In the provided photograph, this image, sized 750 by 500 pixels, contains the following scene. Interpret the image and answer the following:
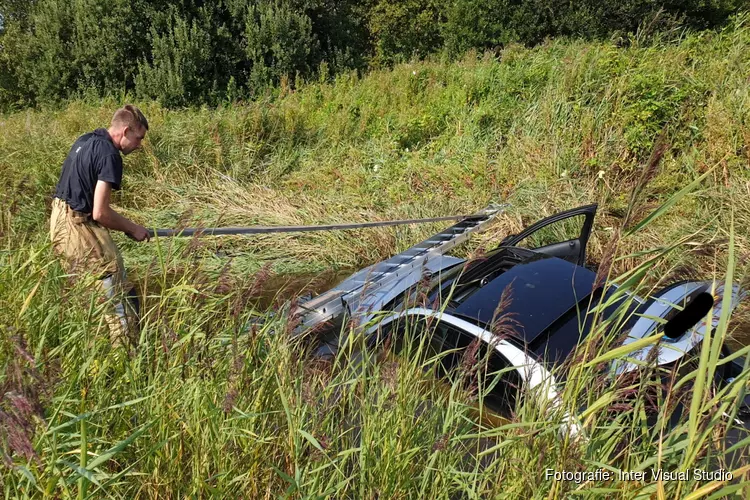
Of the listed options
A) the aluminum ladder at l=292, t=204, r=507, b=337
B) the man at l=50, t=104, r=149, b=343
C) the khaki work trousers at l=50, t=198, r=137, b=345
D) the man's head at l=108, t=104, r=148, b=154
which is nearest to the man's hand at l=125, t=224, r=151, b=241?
the man at l=50, t=104, r=149, b=343

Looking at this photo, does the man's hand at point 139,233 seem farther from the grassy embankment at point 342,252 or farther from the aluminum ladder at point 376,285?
the aluminum ladder at point 376,285

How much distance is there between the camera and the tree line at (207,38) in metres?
13.4

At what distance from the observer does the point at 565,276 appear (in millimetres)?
3215

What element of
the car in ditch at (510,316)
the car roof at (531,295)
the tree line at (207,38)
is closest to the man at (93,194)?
the car in ditch at (510,316)

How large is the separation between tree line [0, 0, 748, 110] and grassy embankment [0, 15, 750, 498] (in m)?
3.42

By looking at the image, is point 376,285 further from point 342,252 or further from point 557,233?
point 557,233

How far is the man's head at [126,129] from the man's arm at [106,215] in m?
0.33

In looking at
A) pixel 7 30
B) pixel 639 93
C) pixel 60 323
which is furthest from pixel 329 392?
pixel 7 30

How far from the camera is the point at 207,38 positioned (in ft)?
45.5

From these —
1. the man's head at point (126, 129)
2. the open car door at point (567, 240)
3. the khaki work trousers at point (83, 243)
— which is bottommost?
the open car door at point (567, 240)

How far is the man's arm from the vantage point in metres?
3.16

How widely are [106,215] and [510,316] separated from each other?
2.50 m

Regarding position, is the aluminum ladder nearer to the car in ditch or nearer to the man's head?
the car in ditch

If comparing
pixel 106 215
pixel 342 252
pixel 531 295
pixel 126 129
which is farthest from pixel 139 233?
pixel 342 252
